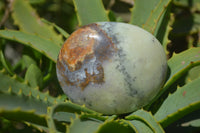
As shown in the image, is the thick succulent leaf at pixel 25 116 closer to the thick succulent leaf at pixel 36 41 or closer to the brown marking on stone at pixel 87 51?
the brown marking on stone at pixel 87 51

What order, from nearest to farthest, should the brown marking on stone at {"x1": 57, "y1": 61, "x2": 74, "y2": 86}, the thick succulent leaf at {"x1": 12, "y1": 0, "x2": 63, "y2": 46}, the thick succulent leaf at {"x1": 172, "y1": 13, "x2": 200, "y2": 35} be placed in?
the brown marking on stone at {"x1": 57, "y1": 61, "x2": 74, "y2": 86} < the thick succulent leaf at {"x1": 12, "y1": 0, "x2": 63, "y2": 46} < the thick succulent leaf at {"x1": 172, "y1": 13, "x2": 200, "y2": 35}

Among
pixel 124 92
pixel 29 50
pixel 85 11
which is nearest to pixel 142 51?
pixel 124 92

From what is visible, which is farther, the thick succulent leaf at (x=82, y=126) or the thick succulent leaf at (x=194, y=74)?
the thick succulent leaf at (x=194, y=74)

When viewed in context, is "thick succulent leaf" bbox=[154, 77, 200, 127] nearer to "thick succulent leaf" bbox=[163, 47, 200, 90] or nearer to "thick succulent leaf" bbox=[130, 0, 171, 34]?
"thick succulent leaf" bbox=[163, 47, 200, 90]

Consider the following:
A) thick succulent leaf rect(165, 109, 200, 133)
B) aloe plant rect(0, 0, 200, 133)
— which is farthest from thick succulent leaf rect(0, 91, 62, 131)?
thick succulent leaf rect(165, 109, 200, 133)

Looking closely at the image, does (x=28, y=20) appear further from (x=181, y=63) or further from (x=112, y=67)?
(x=181, y=63)

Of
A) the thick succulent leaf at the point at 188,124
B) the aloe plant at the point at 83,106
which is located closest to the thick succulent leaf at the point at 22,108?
the aloe plant at the point at 83,106

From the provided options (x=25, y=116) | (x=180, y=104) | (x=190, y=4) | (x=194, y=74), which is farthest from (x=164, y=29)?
(x=25, y=116)

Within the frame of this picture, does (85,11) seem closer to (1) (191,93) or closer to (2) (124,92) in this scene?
(2) (124,92)
